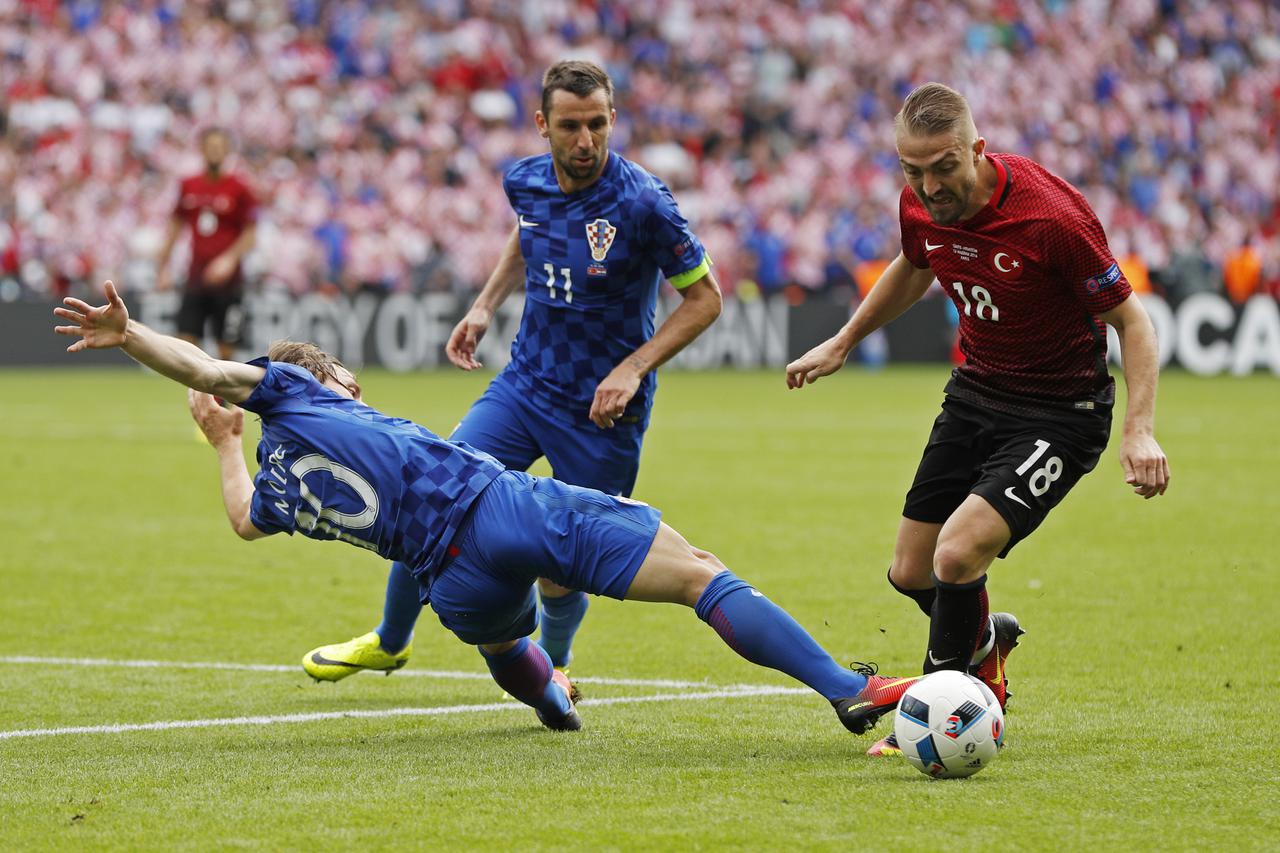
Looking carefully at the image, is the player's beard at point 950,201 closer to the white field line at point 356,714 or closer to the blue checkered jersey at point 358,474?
the blue checkered jersey at point 358,474

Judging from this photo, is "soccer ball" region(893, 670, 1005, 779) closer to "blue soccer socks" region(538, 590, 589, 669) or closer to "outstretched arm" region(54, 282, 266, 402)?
"blue soccer socks" region(538, 590, 589, 669)

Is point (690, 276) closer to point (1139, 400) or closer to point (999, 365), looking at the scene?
point (999, 365)

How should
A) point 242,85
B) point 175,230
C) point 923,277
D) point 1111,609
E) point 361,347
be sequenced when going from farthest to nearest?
point 242,85, point 361,347, point 175,230, point 1111,609, point 923,277

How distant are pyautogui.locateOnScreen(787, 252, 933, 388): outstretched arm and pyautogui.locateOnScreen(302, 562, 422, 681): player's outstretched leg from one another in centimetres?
162

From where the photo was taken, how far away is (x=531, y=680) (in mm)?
5852

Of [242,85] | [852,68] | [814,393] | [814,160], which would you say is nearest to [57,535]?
[814,393]

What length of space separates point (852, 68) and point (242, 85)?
1098cm

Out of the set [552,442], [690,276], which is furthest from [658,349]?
[552,442]

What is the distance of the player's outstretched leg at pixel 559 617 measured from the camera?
273 inches

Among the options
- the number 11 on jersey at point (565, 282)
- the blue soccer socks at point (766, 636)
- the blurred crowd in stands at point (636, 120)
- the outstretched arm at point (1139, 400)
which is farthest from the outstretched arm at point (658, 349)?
the blurred crowd in stands at point (636, 120)

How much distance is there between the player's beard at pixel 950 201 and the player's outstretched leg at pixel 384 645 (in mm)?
2348

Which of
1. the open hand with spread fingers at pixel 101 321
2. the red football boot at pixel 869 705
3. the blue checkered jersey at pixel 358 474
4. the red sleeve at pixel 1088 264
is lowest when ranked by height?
the red football boot at pixel 869 705

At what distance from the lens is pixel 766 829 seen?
176 inches

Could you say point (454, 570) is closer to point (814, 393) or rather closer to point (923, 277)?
point (923, 277)
